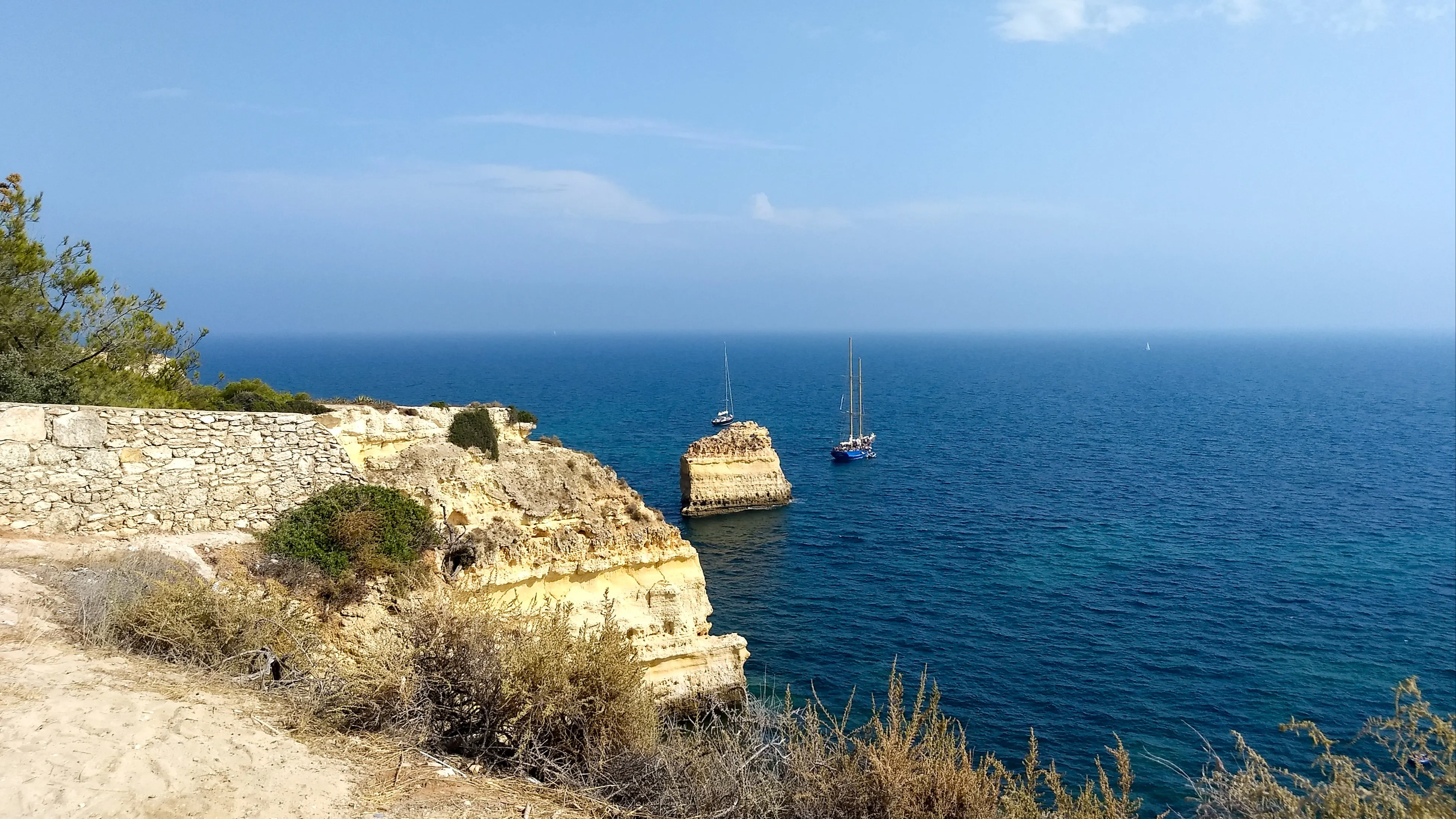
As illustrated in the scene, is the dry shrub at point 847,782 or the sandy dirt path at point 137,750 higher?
the sandy dirt path at point 137,750

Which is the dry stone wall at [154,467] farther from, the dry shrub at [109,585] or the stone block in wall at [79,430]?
the dry shrub at [109,585]

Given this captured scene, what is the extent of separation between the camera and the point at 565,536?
1672 cm

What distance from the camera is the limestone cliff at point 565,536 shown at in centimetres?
1554

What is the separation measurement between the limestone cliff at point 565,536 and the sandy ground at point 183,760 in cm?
721

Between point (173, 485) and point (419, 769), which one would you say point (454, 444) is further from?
point (419, 769)

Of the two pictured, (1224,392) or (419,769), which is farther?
(1224,392)

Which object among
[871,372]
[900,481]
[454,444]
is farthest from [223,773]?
[871,372]

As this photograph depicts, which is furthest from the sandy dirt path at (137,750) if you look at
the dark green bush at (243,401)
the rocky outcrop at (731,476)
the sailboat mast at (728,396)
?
the sailboat mast at (728,396)

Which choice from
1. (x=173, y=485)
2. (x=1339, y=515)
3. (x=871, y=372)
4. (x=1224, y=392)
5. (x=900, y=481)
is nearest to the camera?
(x=173, y=485)

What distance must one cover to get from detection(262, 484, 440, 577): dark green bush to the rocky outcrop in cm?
2934

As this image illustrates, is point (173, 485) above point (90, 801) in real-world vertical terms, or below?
above

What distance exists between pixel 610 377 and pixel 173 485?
406ft

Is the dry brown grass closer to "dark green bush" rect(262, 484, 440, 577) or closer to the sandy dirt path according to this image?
the sandy dirt path

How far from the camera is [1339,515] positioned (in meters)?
38.9
